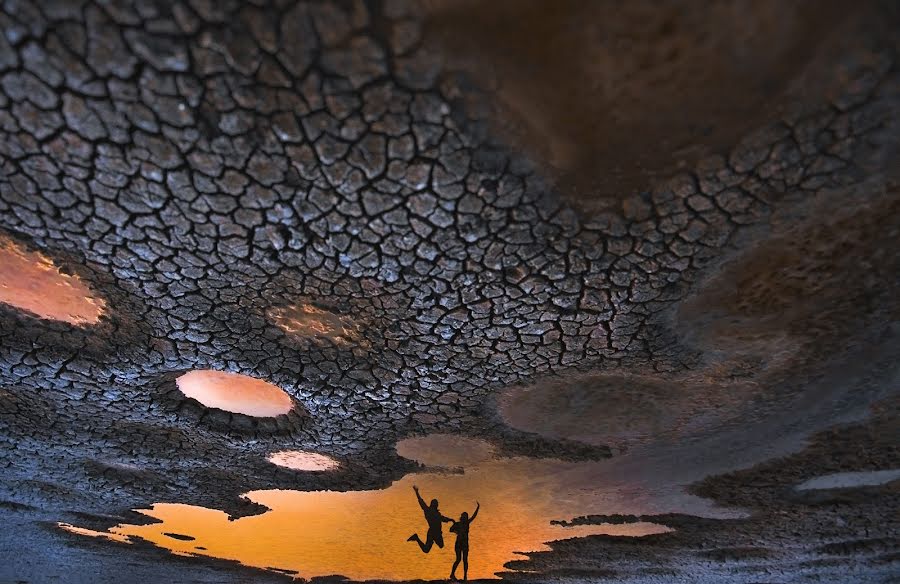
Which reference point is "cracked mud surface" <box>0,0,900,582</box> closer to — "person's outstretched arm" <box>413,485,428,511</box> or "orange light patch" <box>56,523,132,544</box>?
"person's outstretched arm" <box>413,485,428,511</box>

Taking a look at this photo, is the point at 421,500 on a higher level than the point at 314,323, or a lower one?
lower

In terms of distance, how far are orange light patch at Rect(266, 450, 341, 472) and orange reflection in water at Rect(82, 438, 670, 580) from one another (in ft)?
1.51

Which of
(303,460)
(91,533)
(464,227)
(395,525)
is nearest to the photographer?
(464,227)

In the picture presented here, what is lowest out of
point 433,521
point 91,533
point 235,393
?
point 433,521

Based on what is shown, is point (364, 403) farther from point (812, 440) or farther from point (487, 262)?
point (812, 440)

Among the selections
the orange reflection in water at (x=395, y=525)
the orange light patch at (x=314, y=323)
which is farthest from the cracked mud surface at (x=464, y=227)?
the orange reflection in water at (x=395, y=525)

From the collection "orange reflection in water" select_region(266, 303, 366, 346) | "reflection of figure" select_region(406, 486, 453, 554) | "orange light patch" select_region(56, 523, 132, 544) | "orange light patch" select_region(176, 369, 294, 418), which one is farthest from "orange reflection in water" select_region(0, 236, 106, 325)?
"orange light patch" select_region(56, 523, 132, 544)

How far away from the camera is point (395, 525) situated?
13.5 feet

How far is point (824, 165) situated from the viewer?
51.6 inches

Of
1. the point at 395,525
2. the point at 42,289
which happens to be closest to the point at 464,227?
the point at 42,289

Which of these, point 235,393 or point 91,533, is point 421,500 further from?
point 91,533

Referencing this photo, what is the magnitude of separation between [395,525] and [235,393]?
205cm

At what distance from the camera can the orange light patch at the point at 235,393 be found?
2.50 meters

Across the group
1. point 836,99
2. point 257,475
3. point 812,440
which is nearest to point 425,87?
point 836,99
